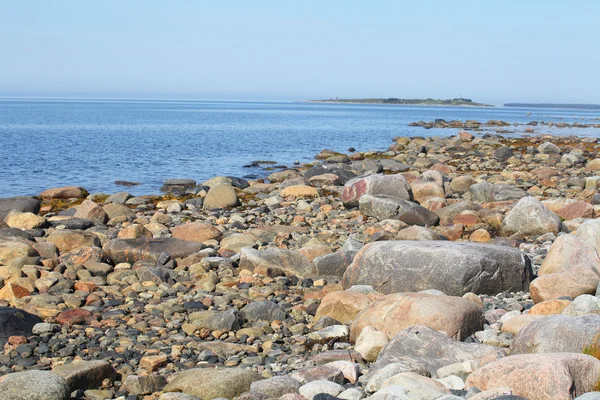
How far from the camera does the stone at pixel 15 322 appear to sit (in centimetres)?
854

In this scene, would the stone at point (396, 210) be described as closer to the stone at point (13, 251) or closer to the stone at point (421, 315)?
the stone at point (421, 315)

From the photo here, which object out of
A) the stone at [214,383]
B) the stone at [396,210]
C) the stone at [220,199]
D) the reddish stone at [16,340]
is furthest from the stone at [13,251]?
the stone at [396,210]

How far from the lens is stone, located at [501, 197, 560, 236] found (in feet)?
46.1

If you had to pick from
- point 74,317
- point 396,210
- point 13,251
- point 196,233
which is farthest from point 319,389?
point 396,210

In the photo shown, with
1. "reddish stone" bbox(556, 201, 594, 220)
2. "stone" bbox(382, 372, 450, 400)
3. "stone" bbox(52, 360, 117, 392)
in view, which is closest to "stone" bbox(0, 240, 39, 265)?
"stone" bbox(52, 360, 117, 392)

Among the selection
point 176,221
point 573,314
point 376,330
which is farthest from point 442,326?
point 176,221

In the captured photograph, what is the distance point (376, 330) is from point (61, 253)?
310 inches

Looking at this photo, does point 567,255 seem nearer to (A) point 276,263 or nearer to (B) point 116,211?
(A) point 276,263

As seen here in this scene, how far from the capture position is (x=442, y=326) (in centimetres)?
761

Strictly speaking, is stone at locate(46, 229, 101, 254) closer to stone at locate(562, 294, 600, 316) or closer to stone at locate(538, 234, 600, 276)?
stone at locate(538, 234, 600, 276)

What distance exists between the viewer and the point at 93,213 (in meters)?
17.0

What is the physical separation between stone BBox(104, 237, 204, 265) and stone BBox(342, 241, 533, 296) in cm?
398

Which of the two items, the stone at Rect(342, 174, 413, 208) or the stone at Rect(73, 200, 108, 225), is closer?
the stone at Rect(73, 200, 108, 225)

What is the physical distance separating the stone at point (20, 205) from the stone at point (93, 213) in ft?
8.59
